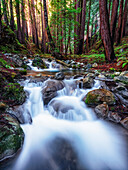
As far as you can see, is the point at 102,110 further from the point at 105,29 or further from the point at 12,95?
the point at 105,29

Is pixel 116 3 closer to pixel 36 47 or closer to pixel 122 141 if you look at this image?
pixel 122 141

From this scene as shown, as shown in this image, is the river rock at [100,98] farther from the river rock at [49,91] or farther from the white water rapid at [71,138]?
the river rock at [49,91]

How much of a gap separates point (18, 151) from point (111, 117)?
2835 millimetres

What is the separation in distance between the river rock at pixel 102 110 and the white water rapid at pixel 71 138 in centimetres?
18

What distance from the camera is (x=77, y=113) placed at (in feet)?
12.3

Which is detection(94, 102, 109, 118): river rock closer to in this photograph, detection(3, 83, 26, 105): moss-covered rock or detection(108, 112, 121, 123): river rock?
detection(108, 112, 121, 123): river rock

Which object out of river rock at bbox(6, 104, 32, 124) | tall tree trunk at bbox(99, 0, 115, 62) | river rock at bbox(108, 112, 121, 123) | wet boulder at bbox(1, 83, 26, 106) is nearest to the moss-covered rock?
wet boulder at bbox(1, 83, 26, 106)

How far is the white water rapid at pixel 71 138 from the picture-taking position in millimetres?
2135

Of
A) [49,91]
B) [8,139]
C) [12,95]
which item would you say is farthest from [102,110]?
[12,95]

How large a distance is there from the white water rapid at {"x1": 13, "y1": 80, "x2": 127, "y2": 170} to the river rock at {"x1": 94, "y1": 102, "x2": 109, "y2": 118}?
0.18m

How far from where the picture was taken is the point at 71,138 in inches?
113

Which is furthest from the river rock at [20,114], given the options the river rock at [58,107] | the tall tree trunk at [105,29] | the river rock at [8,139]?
the tall tree trunk at [105,29]

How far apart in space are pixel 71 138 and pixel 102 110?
142cm

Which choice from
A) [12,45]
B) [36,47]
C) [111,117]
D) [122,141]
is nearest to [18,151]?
[122,141]
